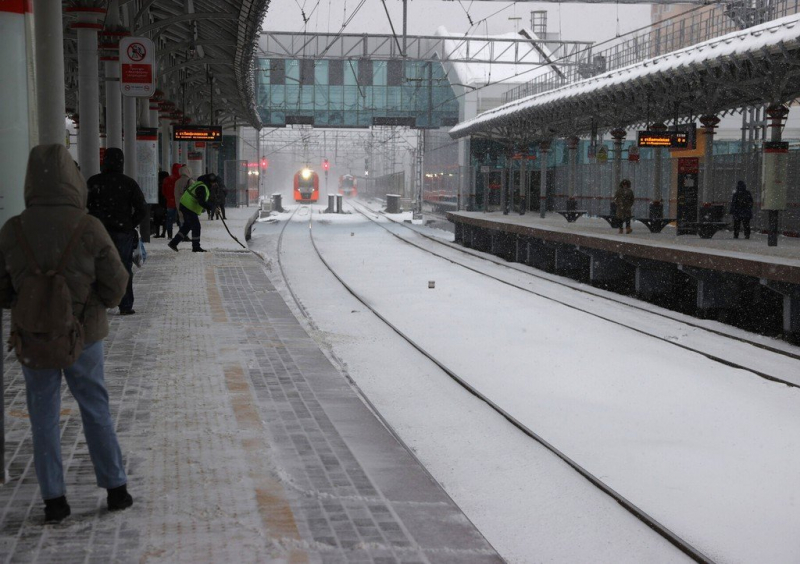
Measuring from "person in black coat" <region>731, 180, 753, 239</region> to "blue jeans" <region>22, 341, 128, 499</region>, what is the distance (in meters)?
18.4

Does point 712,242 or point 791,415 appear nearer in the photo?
point 791,415

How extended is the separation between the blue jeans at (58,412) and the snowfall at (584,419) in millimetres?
2002

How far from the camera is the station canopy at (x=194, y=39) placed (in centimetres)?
1694

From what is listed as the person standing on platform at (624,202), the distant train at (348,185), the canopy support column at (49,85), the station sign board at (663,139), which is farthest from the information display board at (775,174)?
the distant train at (348,185)

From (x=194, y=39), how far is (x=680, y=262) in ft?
38.9

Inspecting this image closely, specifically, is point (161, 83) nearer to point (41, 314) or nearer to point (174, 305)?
point (174, 305)

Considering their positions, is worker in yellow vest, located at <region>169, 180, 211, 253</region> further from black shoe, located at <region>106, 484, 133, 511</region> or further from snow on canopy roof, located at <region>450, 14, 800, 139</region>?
black shoe, located at <region>106, 484, 133, 511</region>

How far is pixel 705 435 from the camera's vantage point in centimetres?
750

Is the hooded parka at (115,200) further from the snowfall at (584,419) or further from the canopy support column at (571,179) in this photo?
the canopy support column at (571,179)

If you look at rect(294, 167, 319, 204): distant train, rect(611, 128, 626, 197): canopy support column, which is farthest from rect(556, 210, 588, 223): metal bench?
rect(294, 167, 319, 204): distant train

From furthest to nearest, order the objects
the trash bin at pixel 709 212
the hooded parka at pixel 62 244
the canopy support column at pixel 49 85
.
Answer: the trash bin at pixel 709 212 < the canopy support column at pixel 49 85 < the hooded parka at pixel 62 244

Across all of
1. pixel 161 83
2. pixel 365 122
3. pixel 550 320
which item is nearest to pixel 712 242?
pixel 550 320

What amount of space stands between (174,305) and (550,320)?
510 centimetres

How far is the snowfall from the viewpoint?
543 centimetres
